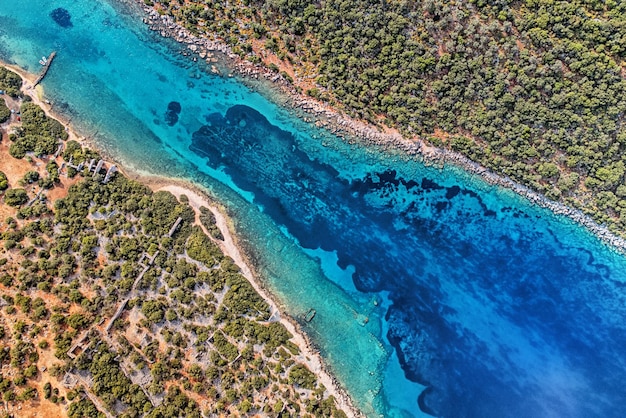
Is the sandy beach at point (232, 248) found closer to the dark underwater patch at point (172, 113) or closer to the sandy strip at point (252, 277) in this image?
the sandy strip at point (252, 277)

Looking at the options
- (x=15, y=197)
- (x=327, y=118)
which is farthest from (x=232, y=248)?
(x=15, y=197)

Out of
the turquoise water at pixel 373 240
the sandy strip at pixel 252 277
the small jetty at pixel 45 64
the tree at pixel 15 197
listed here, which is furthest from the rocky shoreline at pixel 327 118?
the tree at pixel 15 197

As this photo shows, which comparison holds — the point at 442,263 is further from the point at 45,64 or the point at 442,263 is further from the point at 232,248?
the point at 45,64

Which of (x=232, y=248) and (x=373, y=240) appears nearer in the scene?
(x=232, y=248)

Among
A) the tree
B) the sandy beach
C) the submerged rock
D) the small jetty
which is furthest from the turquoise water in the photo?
the tree

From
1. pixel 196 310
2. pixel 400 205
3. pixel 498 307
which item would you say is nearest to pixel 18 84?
pixel 196 310

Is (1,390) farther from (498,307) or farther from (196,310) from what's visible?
(498,307)
